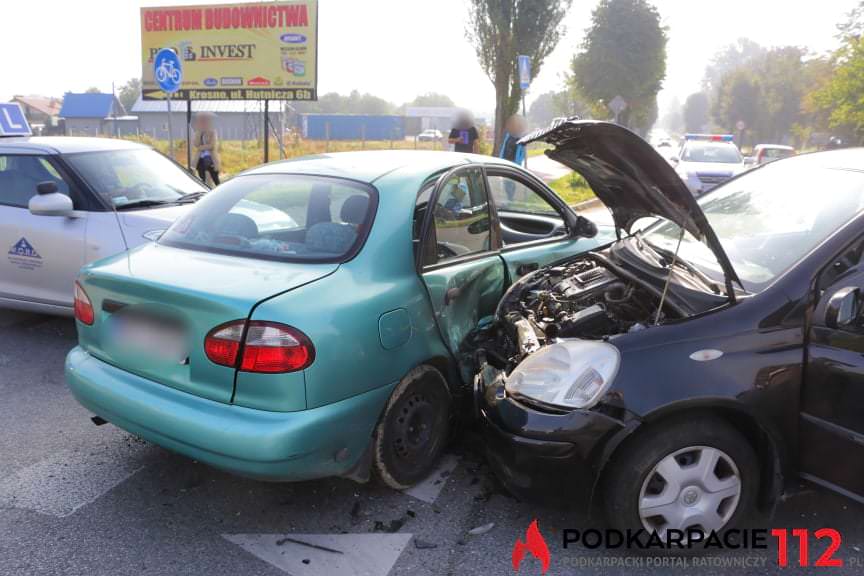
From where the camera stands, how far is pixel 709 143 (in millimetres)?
16688

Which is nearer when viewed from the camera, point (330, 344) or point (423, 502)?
point (330, 344)

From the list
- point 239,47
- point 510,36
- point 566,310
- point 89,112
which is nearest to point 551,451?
point 566,310

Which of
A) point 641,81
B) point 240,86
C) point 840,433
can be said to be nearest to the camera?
point 840,433

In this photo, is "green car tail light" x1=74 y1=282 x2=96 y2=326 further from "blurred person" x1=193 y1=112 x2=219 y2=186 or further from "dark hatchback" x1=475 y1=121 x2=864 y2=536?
"blurred person" x1=193 y1=112 x2=219 y2=186

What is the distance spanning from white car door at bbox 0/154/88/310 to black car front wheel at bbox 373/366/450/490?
327 centimetres

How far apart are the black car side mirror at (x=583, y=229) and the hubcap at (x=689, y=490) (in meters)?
2.21

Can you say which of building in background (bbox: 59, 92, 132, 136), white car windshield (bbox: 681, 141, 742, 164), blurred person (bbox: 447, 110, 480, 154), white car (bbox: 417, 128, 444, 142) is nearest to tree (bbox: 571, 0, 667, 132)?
white car (bbox: 417, 128, 444, 142)

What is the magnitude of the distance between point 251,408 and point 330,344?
397 millimetres

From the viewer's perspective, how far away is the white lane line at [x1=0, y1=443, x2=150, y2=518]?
9.95 ft

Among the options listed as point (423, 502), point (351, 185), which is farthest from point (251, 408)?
point (351, 185)

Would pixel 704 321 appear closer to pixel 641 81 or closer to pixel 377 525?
pixel 377 525

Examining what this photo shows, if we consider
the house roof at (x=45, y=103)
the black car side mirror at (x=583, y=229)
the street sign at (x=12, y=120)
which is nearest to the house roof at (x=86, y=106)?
the house roof at (x=45, y=103)

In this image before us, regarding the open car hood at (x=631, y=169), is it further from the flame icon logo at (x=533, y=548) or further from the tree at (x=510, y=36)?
the tree at (x=510, y=36)

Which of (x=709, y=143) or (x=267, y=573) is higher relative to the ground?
(x=709, y=143)
